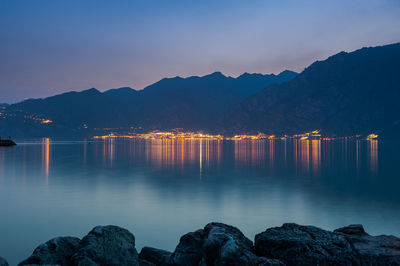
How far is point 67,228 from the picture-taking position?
16266 millimetres

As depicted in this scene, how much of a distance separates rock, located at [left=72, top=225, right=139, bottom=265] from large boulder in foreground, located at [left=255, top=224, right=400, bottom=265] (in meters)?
4.03

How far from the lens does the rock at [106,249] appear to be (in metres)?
8.39

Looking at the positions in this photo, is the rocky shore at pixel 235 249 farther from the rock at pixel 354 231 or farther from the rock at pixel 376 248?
the rock at pixel 354 231

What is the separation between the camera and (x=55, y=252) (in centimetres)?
903

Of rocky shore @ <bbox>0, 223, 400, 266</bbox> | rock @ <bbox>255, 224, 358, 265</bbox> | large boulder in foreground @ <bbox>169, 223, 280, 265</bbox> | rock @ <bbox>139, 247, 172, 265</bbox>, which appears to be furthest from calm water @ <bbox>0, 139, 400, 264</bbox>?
rock @ <bbox>255, 224, 358, 265</bbox>

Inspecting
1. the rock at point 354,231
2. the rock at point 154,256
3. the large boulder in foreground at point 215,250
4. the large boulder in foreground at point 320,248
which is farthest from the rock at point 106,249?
the rock at point 354,231

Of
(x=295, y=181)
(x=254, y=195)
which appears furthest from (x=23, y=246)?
(x=295, y=181)

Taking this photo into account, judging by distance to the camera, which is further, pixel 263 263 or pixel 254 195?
pixel 254 195

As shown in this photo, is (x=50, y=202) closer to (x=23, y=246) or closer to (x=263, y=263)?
(x=23, y=246)

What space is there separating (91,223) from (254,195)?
1349 centimetres

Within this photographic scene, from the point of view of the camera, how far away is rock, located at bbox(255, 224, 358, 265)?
796 cm

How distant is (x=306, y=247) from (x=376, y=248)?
2582 mm

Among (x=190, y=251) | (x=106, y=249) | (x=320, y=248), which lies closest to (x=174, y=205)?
(x=106, y=249)

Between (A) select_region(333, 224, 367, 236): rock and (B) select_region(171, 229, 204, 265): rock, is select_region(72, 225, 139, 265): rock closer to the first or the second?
(B) select_region(171, 229, 204, 265): rock
